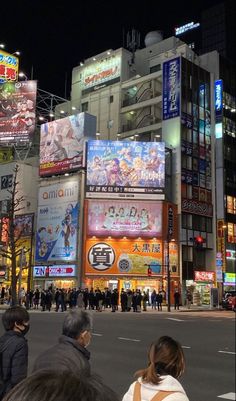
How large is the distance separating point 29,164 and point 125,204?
684 inches

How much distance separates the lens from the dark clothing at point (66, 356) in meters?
3.30

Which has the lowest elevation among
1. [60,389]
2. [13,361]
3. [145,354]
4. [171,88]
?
[145,354]

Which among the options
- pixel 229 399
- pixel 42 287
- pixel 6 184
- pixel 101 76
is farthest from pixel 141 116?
pixel 229 399

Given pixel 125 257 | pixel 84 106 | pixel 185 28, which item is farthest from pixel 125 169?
pixel 185 28

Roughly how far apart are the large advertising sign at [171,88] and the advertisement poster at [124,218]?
12.1m

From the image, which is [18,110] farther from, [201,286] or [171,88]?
[201,286]

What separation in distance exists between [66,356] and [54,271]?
4924cm

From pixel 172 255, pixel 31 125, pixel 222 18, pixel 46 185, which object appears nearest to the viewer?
pixel 31 125

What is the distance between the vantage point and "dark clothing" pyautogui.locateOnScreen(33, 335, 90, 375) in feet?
10.8

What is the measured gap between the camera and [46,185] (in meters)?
56.0

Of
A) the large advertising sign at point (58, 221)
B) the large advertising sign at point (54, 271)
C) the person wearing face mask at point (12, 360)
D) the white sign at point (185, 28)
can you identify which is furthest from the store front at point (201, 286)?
the white sign at point (185, 28)

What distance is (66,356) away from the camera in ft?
11.2

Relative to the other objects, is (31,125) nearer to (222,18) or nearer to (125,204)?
(125,204)

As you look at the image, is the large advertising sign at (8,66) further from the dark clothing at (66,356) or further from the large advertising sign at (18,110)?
the dark clothing at (66,356)
